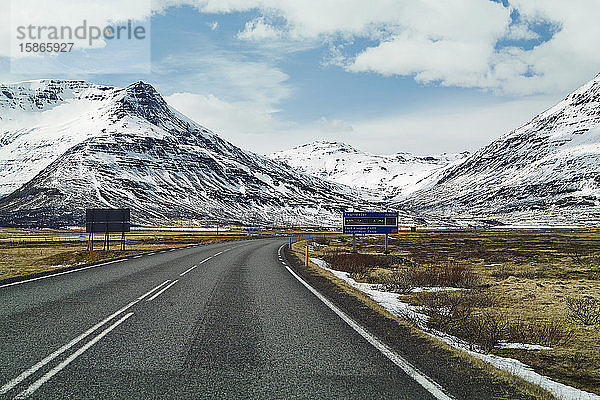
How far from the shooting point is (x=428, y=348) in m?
7.32

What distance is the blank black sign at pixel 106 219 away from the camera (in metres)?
37.9

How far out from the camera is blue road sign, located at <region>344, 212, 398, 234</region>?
3550 centimetres

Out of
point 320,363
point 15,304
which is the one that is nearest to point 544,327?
point 320,363

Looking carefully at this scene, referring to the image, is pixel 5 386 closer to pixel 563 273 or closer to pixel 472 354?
pixel 472 354

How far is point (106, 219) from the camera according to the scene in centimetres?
3781

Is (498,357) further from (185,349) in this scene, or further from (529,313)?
(529,313)

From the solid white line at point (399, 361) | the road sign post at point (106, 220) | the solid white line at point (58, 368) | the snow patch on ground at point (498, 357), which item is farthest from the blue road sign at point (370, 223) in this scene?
the solid white line at point (58, 368)

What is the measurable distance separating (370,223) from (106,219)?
21212 mm

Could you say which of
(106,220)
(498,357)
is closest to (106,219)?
(106,220)

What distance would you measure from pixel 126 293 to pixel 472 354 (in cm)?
961

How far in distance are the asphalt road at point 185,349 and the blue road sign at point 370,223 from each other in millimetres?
22819

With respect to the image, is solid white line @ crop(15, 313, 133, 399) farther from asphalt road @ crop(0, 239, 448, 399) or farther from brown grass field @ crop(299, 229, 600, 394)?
brown grass field @ crop(299, 229, 600, 394)

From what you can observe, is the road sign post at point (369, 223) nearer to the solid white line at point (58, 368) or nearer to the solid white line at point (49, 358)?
the solid white line at point (49, 358)

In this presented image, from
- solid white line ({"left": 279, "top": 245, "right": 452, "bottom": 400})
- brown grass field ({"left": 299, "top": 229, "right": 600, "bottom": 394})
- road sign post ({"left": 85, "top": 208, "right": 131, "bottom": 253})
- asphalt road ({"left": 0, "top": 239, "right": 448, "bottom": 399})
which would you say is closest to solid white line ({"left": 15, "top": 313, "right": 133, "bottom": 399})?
asphalt road ({"left": 0, "top": 239, "right": 448, "bottom": 399})
